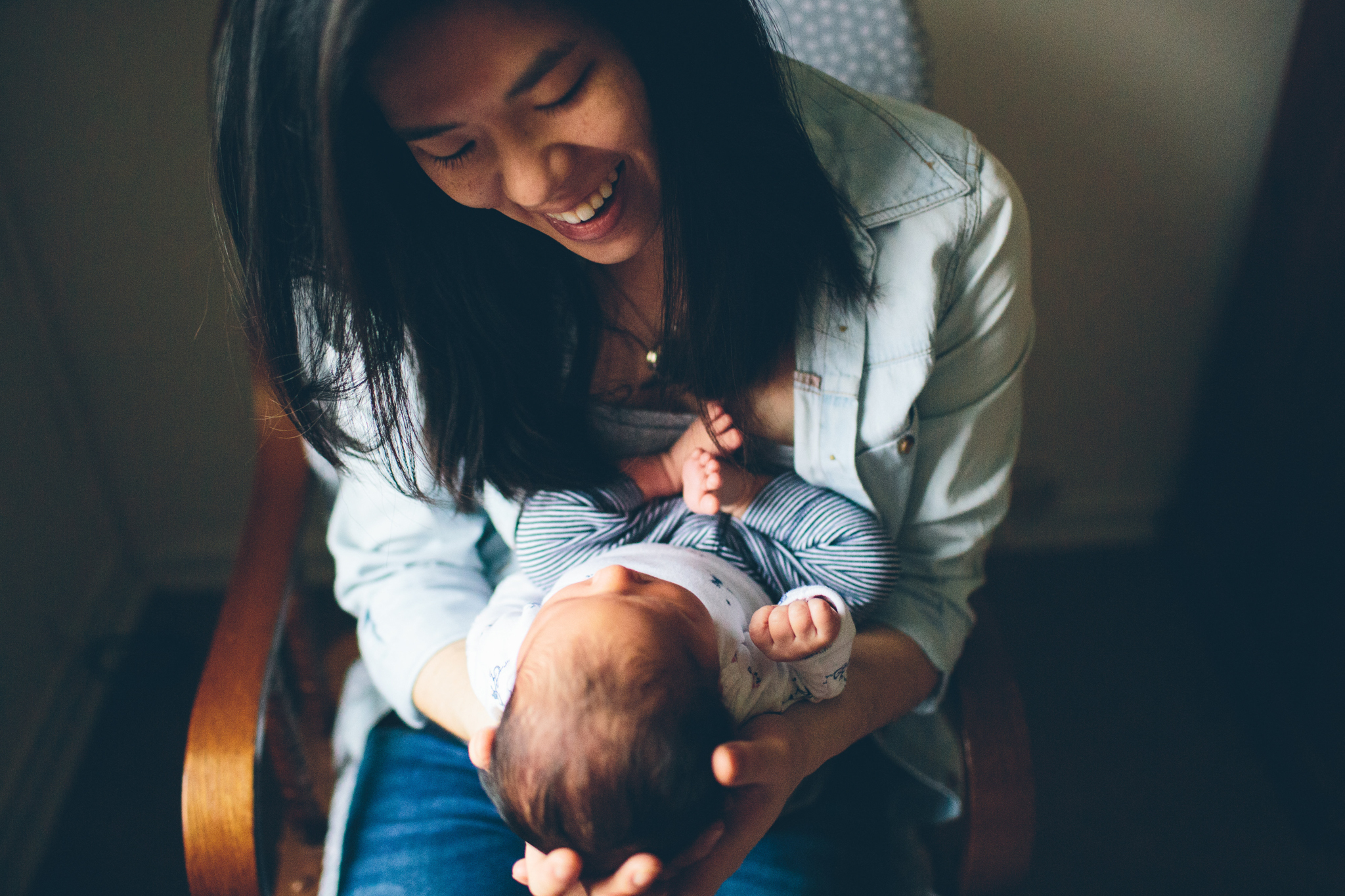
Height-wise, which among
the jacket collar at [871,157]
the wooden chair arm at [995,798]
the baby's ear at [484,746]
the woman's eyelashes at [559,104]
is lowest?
the wooden chair arm at [995,798]

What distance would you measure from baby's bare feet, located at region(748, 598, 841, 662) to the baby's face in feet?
0.14

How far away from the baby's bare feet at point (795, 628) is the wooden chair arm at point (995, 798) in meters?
0.21

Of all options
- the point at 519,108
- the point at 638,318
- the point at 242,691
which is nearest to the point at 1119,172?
the point at 638,318

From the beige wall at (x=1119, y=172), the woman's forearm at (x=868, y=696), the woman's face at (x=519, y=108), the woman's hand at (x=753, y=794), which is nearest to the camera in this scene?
the woman's face at (x=519, y=108)

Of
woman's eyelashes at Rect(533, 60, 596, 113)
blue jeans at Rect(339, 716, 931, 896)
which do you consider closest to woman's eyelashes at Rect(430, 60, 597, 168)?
woman's eyelashes at Rect(533, 60, 596, 113)

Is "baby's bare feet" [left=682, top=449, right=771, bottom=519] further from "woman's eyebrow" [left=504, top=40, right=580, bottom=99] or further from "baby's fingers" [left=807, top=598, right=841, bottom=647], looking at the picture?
"woman's eyebrow" [left=504, top=40, right=580, bottom=99]

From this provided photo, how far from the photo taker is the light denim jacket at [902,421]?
838 millimetres

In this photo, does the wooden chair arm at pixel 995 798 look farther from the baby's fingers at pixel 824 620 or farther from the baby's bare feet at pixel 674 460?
the baby's bare feet at pixel 674 460

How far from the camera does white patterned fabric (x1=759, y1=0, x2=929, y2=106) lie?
997 mm

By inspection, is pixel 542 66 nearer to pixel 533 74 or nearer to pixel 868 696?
pixel 533 74

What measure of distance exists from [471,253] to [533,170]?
0.60 feet

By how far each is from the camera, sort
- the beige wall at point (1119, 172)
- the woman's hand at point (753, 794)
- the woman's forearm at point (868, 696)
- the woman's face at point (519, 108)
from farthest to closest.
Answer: the beige wall at point (1119, 172) → the woman's forearm at point (868, 696) → the woman's hand at point (753, 794) → the woman's face at point (519, 108)

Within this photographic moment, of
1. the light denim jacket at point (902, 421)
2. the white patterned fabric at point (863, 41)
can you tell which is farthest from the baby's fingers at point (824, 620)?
the white patterned fabric at point (863, 41)

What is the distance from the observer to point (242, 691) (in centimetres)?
83
